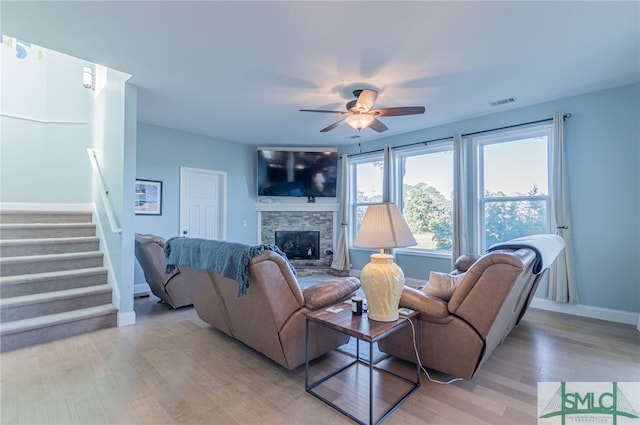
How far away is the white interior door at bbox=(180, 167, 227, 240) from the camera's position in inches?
213

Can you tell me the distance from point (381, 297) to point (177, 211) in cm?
442

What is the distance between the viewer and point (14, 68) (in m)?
4.61

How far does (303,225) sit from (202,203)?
2.07 meters

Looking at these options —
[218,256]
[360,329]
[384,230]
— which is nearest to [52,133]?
[218,256]

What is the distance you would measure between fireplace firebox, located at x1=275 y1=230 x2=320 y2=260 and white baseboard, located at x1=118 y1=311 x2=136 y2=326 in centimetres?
333

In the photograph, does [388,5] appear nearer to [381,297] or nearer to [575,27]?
[575,27]

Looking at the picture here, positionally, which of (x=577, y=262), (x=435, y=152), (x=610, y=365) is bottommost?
(x=610, y=365)

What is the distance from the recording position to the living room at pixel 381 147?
11.3ft

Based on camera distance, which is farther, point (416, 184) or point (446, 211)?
point (416, 184)

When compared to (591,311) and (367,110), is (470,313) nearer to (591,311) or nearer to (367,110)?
(367,110)

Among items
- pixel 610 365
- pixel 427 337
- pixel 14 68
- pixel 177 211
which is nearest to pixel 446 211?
pixel 610 365

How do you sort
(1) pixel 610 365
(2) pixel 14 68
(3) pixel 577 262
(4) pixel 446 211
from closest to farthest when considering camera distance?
(1) pixel 610 365 → (3) pixel 577 262 → (2) pixel 14 68 → (4) pixel 446 211

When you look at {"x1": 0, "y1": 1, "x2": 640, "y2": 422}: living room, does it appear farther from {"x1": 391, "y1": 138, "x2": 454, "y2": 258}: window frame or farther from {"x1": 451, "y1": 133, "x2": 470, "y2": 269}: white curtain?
{"x1": 451, "y1": 133, "x2": 470, "y2": 269}: white curtain

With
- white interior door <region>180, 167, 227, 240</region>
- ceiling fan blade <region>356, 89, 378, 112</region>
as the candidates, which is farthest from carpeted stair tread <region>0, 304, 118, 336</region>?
ceiling fan blade <region>356, 89, 378, 112</region>
